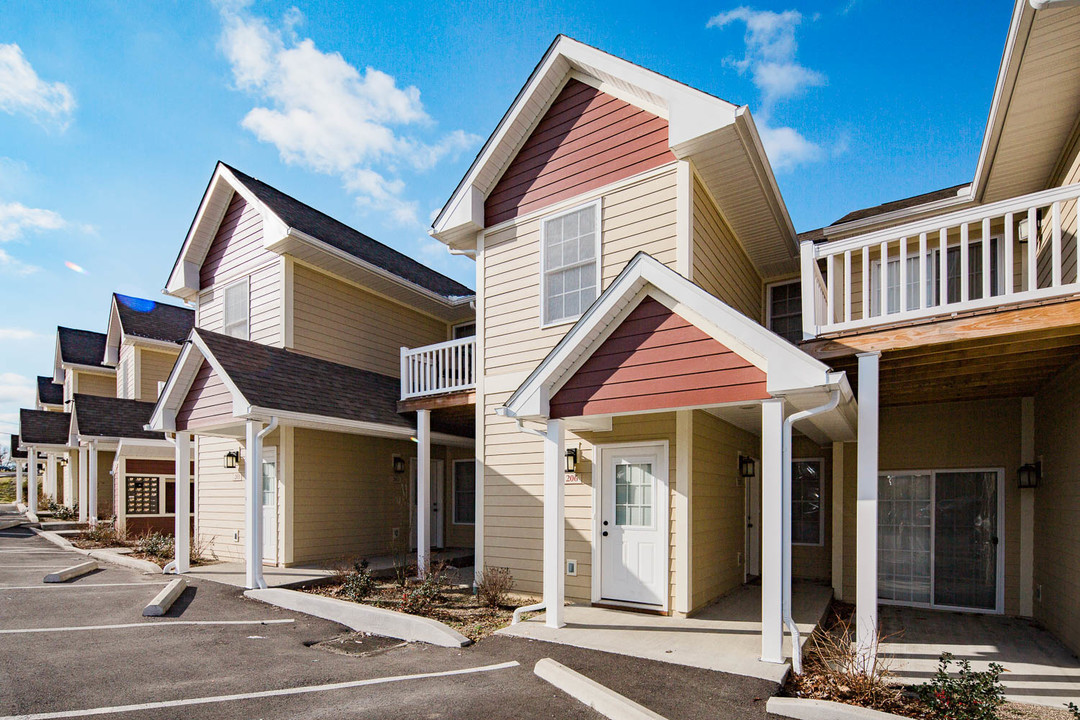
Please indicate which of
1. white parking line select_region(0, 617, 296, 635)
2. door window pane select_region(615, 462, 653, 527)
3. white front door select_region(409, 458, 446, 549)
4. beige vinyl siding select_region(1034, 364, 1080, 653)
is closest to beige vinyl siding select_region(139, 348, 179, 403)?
white front door select_region(409, 458, 446, 549)

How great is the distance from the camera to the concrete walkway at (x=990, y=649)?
5.62 metres

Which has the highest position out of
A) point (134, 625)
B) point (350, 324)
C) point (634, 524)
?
point (350, 324)

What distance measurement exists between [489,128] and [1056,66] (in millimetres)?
7595

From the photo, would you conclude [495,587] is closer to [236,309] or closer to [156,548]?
[156,548]

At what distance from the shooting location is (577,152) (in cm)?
962

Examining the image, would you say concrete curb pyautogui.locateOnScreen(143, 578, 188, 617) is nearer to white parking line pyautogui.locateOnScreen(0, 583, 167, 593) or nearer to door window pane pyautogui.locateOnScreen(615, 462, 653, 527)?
white parking line pyautogui.locateOnScreen(0, 583, 167, 593)

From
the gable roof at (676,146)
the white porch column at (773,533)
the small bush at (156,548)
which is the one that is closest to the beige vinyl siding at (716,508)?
the white porch column at (773,533)

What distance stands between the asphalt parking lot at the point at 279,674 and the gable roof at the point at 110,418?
36.6ft

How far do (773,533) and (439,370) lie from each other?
7964mm

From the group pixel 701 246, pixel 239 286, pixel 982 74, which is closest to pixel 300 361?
pixel 239 286

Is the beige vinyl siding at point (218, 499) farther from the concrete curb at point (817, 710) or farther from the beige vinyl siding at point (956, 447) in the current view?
the beige vinyl siding at point (956, 447)

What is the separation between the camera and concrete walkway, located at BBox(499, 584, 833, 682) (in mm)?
5922

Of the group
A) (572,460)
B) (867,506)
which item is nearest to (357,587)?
(572,460)

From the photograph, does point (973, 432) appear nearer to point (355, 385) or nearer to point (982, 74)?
point (982, 74)
